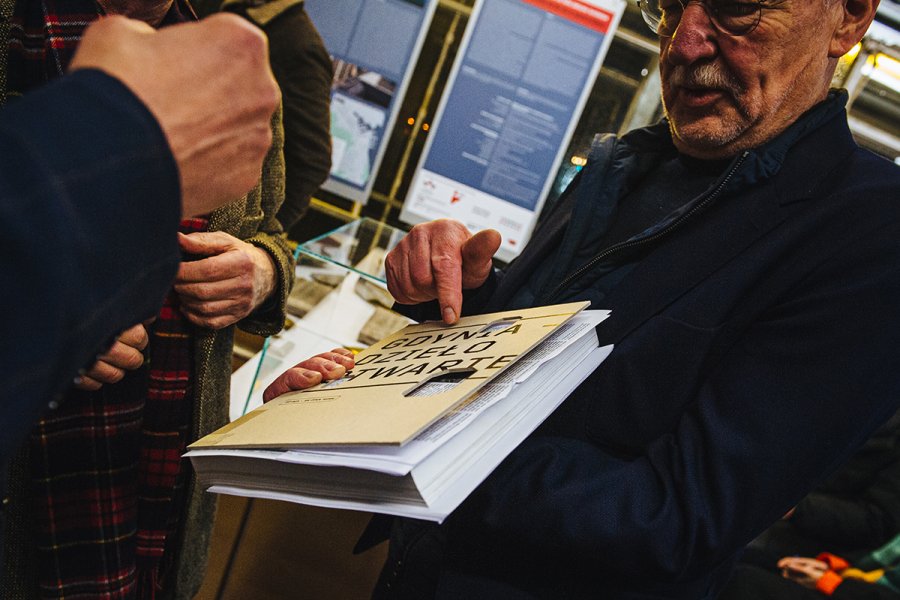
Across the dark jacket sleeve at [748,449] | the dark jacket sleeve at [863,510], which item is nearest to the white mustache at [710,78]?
the dark jacket sleeve at [748,449]

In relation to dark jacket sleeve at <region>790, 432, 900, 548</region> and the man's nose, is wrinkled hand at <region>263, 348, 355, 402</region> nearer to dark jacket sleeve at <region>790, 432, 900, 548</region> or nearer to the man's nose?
the man's nose

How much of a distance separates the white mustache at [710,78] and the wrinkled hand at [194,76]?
0.93 metres

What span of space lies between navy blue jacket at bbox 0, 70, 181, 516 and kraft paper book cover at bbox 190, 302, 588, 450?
254mm

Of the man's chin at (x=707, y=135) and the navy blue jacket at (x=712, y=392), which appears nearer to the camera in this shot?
the navy blue jacket at (x=712, y=392)

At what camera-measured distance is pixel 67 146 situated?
0.42 m

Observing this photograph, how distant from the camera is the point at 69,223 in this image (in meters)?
0.41

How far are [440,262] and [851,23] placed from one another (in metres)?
0.87

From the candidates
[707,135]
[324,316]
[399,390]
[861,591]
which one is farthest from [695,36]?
[861,591]

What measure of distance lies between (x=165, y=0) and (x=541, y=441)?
101 cm

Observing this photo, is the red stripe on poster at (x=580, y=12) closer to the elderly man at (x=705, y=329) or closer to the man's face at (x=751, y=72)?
the elderly man at (x=705, y=329)

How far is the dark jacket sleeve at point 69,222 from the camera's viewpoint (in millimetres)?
401

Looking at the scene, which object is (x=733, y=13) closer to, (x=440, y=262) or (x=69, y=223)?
(x=440, y=262)

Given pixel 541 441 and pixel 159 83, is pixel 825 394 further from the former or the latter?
pixel 159 83

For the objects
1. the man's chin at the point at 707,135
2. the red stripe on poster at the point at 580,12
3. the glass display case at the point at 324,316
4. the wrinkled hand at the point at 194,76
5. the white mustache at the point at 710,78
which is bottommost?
the glass display case at the point at 324,316
